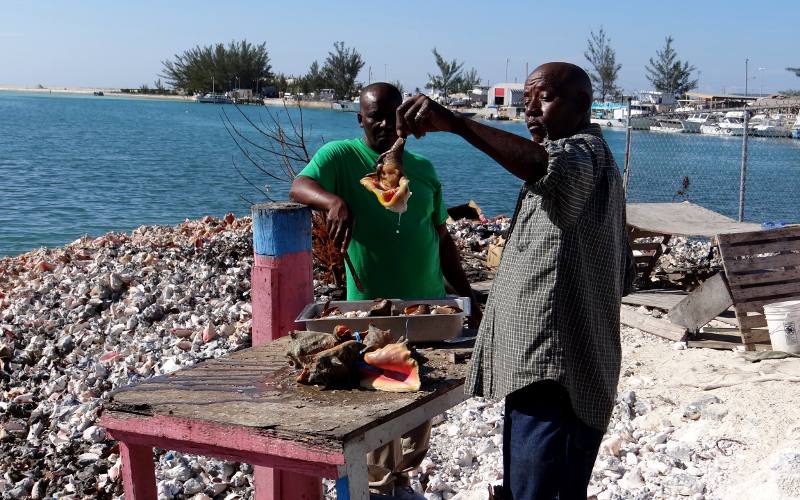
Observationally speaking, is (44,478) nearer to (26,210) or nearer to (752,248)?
(752,248)

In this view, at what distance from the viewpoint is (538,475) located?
8.05 feet

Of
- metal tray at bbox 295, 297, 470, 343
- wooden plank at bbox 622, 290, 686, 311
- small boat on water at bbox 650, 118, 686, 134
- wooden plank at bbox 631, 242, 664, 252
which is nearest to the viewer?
metal tray at bbox 295, 297, 470, 343

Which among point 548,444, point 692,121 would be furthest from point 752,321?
point 692,121

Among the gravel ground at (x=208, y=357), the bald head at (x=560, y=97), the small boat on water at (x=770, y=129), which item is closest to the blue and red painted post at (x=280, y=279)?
the bald head at (x=560, y=97)

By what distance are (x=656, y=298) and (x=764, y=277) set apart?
168 centimetres

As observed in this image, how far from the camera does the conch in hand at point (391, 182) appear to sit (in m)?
3.38

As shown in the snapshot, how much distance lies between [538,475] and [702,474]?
2.54m

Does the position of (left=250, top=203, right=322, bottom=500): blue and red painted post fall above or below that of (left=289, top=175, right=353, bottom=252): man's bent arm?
below

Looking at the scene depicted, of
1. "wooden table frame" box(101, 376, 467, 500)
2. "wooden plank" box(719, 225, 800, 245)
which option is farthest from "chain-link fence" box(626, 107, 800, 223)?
"wooden table frame" box(101, 376, 467, 500)

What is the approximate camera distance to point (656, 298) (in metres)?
8.62

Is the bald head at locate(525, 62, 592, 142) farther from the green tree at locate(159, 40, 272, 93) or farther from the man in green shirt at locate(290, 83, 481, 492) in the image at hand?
the green tree at locate(159, 40, 272, 93)

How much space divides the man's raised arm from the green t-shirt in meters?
1.31

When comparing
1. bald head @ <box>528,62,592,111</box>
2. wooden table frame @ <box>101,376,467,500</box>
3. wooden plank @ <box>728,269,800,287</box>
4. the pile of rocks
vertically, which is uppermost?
bald head @ <box>528,62,592,111</box>

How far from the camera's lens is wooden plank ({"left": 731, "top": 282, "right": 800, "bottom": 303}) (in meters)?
6.90
